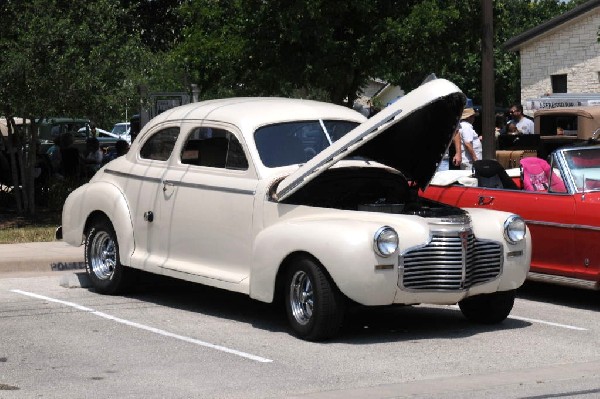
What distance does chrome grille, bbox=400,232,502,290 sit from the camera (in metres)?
8.78

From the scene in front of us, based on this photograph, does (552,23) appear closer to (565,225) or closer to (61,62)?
(61,62)

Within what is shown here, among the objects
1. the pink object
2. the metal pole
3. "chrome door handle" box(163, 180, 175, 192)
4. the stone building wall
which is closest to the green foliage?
the metal pole

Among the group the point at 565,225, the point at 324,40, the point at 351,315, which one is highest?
the point at 324,40

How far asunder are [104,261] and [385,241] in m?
3.68

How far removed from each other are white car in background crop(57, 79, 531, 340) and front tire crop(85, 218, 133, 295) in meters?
0.01

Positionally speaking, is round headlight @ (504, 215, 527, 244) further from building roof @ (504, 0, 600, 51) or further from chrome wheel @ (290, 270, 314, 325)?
building roof @ (504, 0, 600, 51)

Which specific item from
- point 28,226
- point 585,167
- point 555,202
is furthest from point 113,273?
point 28,226

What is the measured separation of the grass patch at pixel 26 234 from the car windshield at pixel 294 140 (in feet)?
19.5

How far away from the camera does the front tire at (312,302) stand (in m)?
8.74

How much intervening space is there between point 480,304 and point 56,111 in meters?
9.20

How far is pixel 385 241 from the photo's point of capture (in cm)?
866

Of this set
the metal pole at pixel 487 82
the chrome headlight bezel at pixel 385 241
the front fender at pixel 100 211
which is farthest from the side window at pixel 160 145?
the metal pole at pixel 487 82

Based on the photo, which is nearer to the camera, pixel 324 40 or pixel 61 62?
pixel 61 62

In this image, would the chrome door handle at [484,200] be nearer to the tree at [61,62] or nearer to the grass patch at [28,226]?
the grass patch at [28,226]
